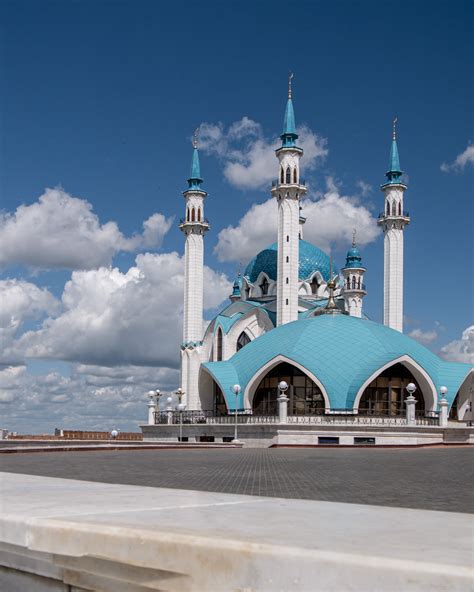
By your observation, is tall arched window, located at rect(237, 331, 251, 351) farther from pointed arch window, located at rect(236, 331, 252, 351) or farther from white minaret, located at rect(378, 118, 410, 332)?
white minaret, located at rect(378, 118, 410, 332)

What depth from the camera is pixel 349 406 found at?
43312 millimetres

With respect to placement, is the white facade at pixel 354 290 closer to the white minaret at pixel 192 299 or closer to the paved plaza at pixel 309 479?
the white minaret at pixel 192 299

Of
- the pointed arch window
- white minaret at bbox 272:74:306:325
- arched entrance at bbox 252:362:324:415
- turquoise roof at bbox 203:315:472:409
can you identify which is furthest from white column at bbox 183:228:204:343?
arched entrance at bbox 252:362:324:415

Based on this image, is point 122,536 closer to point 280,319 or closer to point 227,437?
point 227,437

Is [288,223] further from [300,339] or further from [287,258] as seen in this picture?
[300,339]

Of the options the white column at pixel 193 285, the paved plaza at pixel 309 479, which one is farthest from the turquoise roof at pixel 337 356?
the paved plaza at pixel 309 479

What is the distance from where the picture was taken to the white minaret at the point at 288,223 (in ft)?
165

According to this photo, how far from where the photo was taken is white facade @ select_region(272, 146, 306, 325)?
50.3 meters

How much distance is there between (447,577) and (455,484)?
32.3ft

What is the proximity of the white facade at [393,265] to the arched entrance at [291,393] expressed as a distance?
→ 1069 centimetres

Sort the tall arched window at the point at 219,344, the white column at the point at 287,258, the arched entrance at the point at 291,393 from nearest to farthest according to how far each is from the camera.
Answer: the arched entrance at the point at 291,393, the white column at the point at 287,258, the tall arched window at the point at 219,344

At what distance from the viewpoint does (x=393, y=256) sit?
5378 cm

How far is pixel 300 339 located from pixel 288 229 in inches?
325

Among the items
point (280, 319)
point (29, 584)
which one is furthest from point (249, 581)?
point (280, 319)
